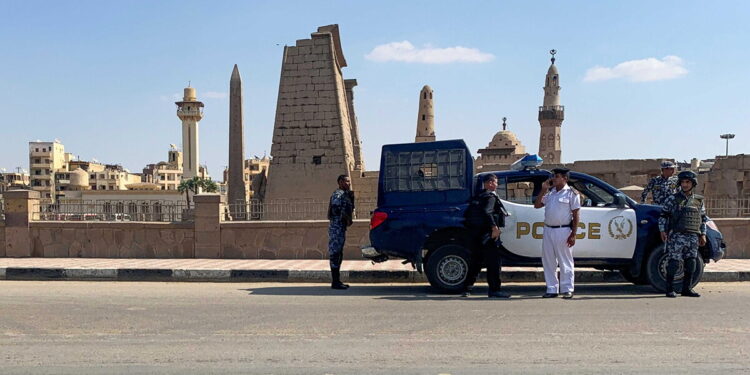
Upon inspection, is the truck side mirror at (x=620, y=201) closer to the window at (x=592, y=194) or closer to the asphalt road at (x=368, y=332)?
the window at (x=592, y=194)

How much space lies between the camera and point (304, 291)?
8.50 metres

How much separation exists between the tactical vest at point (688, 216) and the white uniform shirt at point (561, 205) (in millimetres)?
1162

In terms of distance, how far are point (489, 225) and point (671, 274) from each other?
2.25 m

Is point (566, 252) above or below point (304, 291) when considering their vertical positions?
above

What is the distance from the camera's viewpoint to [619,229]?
26.2 ft

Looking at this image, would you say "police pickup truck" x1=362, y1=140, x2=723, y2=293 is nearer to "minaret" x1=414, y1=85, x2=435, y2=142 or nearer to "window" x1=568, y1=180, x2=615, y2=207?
"window" x1=568, y1=180, x2=615, y2=207

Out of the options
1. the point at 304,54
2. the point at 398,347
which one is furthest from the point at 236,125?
the point at 398,347

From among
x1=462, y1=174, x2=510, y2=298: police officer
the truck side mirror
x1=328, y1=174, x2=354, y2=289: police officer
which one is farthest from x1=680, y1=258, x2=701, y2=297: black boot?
x1=328, y1=174, x2=354, y2=289: police officer

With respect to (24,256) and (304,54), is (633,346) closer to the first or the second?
(24,256)

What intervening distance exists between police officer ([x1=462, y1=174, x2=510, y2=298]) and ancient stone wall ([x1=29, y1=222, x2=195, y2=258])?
6.60 m

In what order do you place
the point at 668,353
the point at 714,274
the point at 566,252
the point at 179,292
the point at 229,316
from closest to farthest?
the point at 668,353 < the point at 229,316 < the point at 566,252 < the point at 179,292 < the point at 714,274

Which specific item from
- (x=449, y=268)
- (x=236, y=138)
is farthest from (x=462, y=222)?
(x=236, y=138)

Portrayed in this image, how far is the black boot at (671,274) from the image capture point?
7.49m

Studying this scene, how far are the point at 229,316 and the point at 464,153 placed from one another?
3.77 meters
